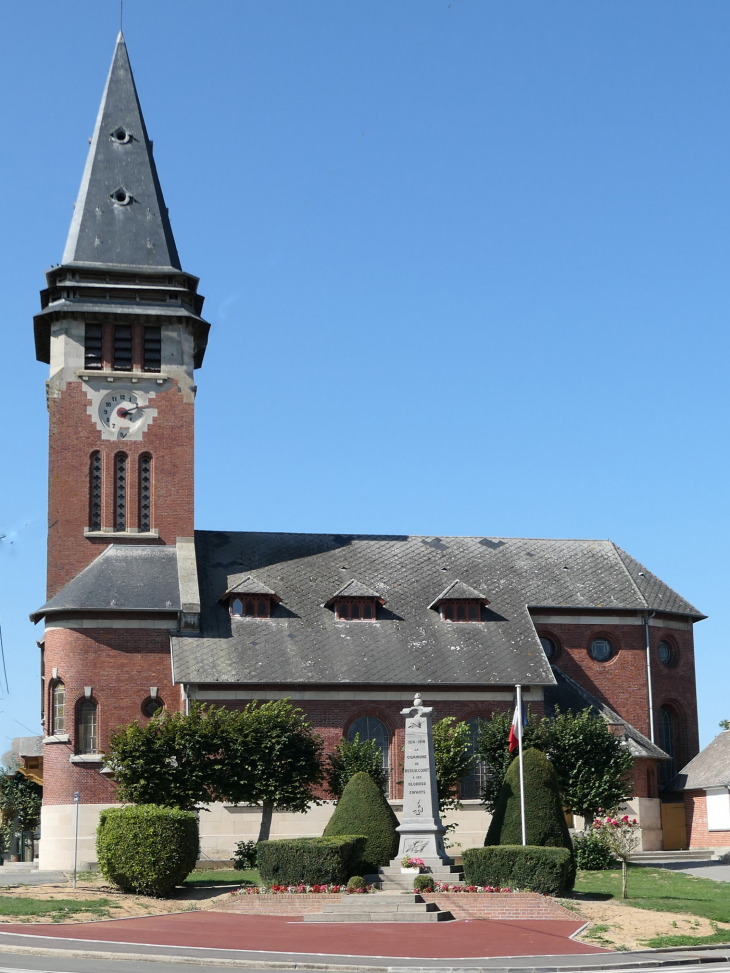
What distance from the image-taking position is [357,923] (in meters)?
28.1

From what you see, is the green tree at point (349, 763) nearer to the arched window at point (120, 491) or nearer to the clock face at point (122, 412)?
the arched window at point (120, 491)

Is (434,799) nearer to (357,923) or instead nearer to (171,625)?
(357,923)

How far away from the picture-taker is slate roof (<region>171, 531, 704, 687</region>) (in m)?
47.0

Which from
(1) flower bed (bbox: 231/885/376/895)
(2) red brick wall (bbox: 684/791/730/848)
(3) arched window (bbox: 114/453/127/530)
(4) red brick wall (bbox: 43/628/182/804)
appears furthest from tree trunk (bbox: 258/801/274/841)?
(2) red brick wall (bbox: 684/791/730/848)

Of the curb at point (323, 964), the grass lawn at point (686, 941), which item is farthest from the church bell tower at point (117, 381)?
the grass lawn at point (686, 941)

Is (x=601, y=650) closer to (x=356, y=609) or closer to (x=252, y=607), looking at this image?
(x=356, y=609)

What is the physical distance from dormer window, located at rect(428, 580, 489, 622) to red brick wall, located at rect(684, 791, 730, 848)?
11.5m

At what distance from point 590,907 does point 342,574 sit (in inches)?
934

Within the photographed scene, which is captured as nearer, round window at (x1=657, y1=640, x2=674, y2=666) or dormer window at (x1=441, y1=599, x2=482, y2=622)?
dormer window at (x1=441, y1=599, x2=482, y2=622)

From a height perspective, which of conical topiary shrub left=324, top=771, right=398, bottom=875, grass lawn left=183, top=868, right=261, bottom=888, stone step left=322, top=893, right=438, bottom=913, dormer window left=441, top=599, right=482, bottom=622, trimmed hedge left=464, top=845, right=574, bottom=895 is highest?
dormer window left=441, top=599, right=482, bottom=622

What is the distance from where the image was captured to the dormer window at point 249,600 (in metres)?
48.7

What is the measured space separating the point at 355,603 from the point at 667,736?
A: 15568mm

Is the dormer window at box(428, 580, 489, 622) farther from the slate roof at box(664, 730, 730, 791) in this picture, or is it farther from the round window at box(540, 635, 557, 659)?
the slate roof at box(664, 730, 730, 791)

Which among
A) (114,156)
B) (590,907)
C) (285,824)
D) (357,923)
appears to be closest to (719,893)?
(590,907)
